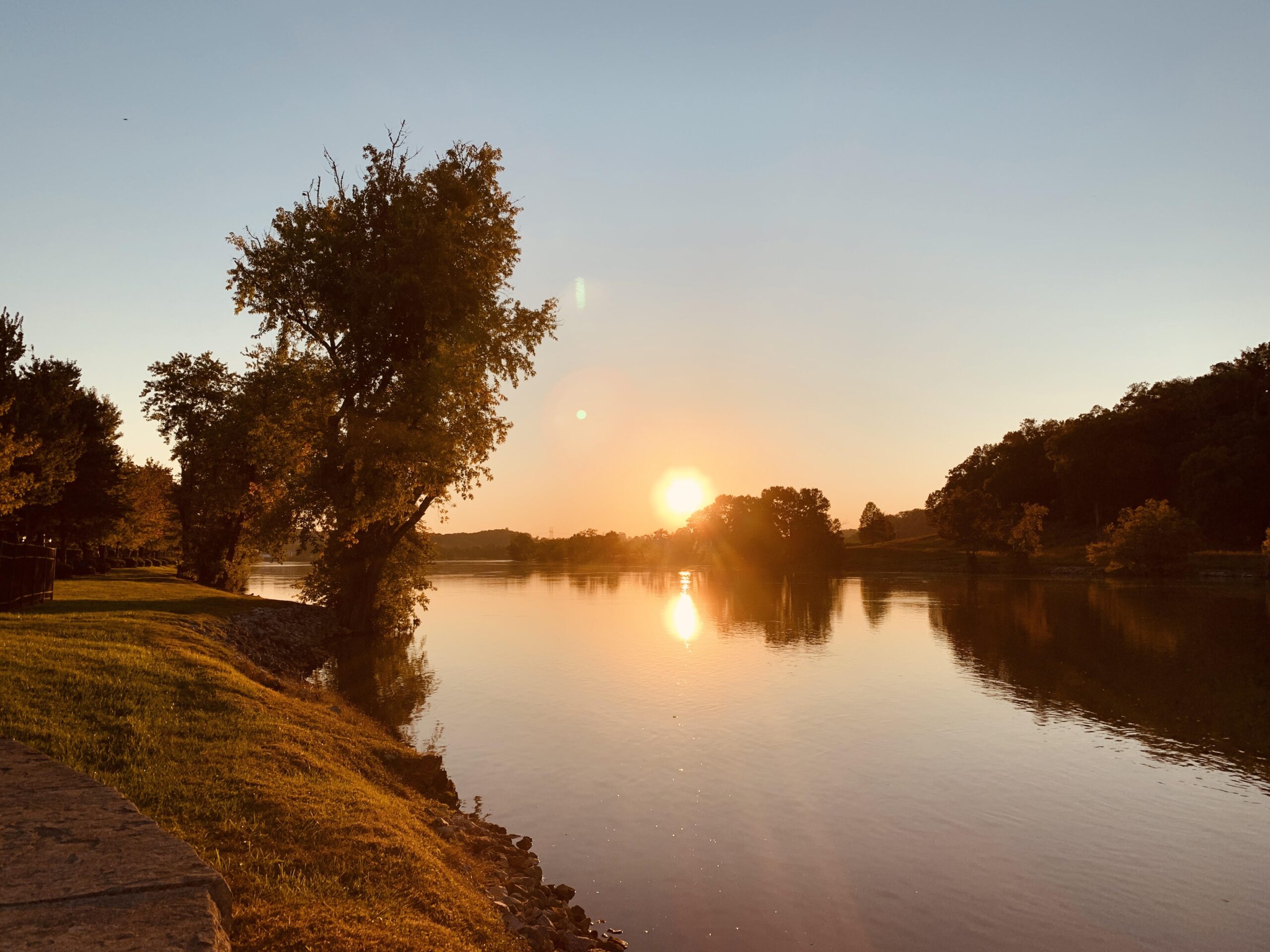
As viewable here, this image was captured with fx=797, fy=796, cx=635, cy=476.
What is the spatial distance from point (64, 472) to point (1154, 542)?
107482 millimetres

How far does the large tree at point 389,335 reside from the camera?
33844 mm

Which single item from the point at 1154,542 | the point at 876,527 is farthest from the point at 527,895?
the point at 876,527

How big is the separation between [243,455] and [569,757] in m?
25.2

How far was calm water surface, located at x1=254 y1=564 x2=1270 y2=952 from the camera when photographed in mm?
12219

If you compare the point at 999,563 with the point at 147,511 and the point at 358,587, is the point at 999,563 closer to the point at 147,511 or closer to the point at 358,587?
the point at 358,587

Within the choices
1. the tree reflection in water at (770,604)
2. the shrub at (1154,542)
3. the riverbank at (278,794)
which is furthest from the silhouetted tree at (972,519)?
the riverbank at (278,794)

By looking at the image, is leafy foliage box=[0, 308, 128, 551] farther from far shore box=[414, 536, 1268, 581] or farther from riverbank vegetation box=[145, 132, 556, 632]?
far shore box=[414, 536, 1268, 581]

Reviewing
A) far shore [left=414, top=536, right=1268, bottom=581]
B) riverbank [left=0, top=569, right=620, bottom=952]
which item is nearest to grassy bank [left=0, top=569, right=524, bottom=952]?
riverbank [left=0, top=569, right=620, bottom=952]

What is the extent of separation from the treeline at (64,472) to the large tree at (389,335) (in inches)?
409

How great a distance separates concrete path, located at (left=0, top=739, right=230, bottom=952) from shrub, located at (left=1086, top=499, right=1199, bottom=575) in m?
111

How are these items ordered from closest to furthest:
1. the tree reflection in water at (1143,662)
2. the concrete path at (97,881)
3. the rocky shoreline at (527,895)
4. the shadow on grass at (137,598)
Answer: the concrete path at (97,881) < the rocky shoreline at (527,895) < the tree reflection in water at (1143,662) < the shadow on grass at (137,598)

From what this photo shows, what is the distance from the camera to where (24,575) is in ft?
83.6

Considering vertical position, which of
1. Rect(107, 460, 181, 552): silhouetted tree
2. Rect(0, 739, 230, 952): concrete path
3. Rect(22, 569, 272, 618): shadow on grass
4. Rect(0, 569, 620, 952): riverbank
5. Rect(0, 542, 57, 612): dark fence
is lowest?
Rect(0, 569, 620, 952): riverbank

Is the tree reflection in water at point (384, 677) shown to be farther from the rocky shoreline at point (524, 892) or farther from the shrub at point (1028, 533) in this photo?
the shrub at point (1028, 533)
